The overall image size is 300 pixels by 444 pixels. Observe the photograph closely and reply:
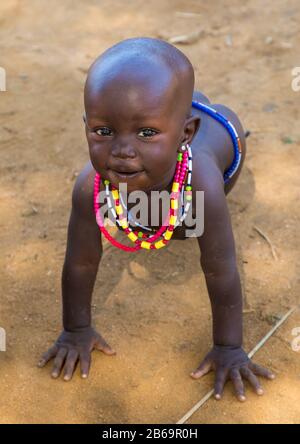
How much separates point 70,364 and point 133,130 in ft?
3.32

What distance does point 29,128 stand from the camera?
403 centimetres

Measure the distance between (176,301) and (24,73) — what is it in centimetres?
230

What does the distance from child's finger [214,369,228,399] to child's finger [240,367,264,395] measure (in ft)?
0.21

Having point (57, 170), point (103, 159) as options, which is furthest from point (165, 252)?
point (103, 159)

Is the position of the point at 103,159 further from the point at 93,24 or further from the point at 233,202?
the point at 93,24

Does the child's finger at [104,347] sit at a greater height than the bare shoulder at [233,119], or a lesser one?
lesser
